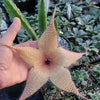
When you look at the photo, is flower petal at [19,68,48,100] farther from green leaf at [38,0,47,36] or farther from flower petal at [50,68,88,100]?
green leaf at [38,0,47,36]

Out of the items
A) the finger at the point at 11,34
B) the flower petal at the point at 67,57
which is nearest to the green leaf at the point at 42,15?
the finger at the point at 11,34

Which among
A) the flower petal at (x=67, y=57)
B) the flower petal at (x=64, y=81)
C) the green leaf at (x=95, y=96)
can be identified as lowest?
the green leaf at (x=95, y=96)

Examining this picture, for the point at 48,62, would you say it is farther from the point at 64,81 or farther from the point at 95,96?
the point at 95,96

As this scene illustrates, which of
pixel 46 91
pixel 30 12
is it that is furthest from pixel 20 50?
pixel 30 12

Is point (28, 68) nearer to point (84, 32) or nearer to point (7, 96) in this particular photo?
point (7, 96)

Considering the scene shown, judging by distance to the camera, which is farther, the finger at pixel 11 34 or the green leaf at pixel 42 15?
the green leaf at pixel 42 15

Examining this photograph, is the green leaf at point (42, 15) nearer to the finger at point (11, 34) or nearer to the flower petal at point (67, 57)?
the finger at point (11, 34)

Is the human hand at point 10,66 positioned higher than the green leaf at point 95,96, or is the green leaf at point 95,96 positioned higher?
the human hand at point 10,66
